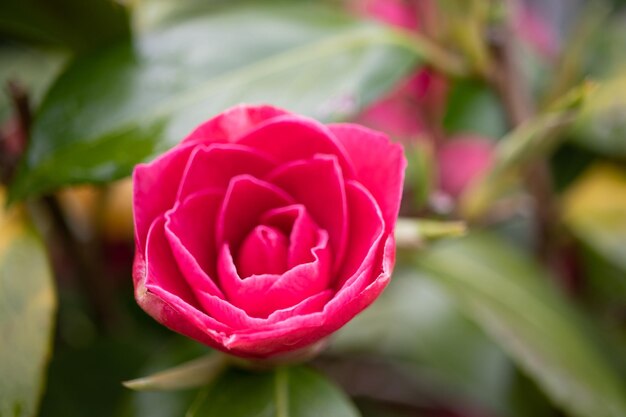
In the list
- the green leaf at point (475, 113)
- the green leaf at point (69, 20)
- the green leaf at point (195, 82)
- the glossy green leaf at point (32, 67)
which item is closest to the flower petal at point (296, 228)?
the green leaf at point (195, 82)

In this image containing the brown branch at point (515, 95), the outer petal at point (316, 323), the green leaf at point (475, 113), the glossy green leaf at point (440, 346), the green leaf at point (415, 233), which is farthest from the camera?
the green leaf at point (475, 113)

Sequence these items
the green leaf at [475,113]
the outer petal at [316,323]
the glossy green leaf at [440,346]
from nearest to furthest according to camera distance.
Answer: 1. the outer petal at [316,323]
2. the glossy green leaf at [440,346]
3. the green leaf at [475,113]

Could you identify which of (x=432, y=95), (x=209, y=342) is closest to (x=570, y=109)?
(x=209, y=342)

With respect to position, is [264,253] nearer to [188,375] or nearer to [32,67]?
[188,375]

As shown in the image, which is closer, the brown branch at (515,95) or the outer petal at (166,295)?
the outer petal at (166,295)

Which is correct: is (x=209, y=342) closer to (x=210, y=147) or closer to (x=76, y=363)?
(x=210, y=147)

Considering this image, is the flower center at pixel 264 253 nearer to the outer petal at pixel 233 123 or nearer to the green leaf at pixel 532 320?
the outer petal at pixel 233 123

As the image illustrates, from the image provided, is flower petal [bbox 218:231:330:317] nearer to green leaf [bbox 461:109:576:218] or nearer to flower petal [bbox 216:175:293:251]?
flower petal [bbox 216:175:293:251]

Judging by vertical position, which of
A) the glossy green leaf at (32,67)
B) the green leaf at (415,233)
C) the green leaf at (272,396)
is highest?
the glossy green leaf at (32,67)
